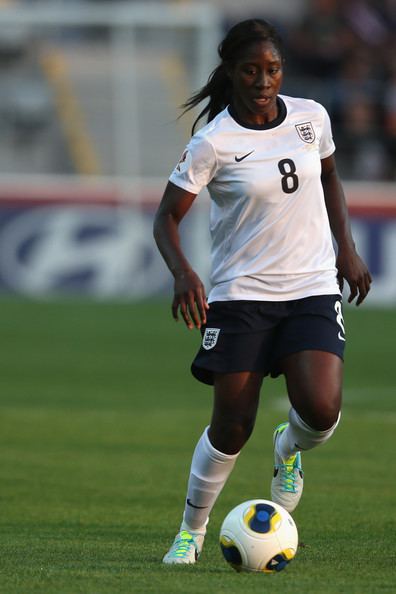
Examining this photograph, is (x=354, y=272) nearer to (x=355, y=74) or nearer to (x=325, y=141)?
(x=325, y=141)

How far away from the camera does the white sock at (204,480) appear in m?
6.23

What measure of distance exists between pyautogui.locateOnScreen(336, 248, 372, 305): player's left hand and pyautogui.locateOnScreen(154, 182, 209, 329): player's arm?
0.85 metres

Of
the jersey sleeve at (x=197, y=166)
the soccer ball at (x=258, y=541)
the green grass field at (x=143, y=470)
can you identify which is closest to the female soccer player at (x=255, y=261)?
the jersey sleeve at (x=197, y=166)

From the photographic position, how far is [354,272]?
6.50 metres

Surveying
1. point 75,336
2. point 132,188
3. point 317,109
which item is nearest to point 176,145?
point 132,188

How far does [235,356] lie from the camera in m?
6.13

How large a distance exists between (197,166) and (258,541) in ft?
5.25

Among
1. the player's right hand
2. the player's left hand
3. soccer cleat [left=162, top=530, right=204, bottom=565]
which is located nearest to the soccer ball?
soccer cleat [left=162, top=530, right=204, bottom=565]

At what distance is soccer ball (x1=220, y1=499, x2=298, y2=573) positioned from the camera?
5.73 meters

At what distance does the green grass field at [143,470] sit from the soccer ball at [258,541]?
8cm

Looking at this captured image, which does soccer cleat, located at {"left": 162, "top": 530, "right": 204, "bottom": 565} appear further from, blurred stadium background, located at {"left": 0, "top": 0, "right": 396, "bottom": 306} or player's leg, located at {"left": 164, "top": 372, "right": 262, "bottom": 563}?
blurred stadium background, located at {"left": 0, "top": 0, "right": 396, "bottom": 306}

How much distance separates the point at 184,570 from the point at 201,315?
1.04 metres

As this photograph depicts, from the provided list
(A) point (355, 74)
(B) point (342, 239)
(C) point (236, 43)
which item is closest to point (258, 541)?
(B) point (342, 239)

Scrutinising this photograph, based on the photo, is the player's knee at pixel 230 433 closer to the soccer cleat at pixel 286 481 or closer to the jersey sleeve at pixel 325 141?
the soccer cleat at pixel 286 481
